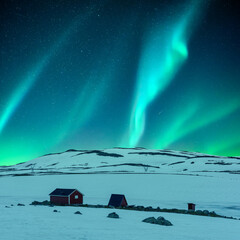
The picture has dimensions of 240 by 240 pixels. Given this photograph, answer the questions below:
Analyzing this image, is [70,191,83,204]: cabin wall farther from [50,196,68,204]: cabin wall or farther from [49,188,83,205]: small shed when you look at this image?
[50,196,68,204]: cabin wall

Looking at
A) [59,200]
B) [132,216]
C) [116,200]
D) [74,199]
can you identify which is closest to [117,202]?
[116,200]

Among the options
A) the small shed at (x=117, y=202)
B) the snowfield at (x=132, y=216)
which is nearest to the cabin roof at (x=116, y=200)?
the small shed at (x=117, y=202)

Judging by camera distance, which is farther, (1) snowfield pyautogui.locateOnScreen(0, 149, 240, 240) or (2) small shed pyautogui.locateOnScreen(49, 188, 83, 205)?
(2) small shed pyautogui.locateOnScreen(49, 188, 83, 205)

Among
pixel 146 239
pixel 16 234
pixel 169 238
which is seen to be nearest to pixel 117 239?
pixel 146 239

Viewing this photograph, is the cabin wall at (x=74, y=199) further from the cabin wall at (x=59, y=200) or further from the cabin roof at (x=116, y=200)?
→ the cabin roof at (x=116, y=200)

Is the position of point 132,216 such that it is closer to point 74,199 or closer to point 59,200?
point 74,199

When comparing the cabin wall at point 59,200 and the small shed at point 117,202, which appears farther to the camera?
the cabin wall at point 59,200

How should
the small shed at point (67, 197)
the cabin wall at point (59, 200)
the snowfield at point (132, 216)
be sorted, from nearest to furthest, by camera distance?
the snowfield at point (132, 216)
the small shed at point (67, 197)
the cabin wall at point (59, 200)

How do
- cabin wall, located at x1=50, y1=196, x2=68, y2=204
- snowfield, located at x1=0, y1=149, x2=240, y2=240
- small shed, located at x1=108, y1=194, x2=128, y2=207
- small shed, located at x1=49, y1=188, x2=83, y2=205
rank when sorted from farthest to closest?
cabin wall, located at x1=50, y1=196, x2=68, y2=204 < small shed, located at x1=49, y1=188, x2=83, y2=205 < small shed, located at x1=108, y1=194, x2=128, y2=207 < snowfield, located at x1=0, y1=149, x2=240, y2=240

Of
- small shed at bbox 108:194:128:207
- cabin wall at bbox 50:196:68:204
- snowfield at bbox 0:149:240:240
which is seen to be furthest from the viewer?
cabin wall at bbox 50:196:68:204

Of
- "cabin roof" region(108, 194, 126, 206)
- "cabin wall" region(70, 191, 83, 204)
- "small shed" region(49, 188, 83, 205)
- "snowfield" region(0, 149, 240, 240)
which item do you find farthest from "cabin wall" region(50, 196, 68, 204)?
"cabin roof" region(108, 194, 126, 206)

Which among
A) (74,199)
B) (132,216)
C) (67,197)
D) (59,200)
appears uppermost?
(67,197)

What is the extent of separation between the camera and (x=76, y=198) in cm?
4497

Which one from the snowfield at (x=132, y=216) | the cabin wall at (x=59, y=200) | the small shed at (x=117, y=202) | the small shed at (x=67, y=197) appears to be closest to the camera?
the snowfield at (x=132, y=216)
